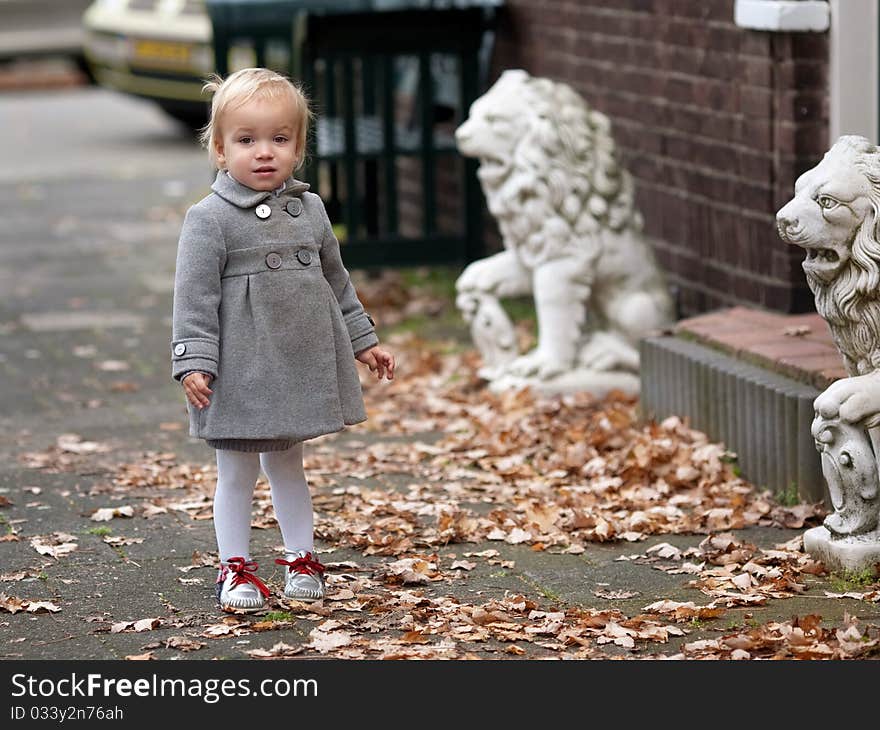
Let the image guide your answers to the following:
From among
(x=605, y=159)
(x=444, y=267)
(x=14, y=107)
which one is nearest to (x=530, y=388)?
(x=605, y=159)

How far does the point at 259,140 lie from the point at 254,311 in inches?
20.0

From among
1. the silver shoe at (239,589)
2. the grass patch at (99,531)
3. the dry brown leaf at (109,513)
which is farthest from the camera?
the dry brown leaf at (109,513)

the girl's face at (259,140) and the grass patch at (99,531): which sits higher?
the girl's face at (259,140)

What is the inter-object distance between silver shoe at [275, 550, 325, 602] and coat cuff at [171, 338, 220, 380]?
0.67 meters

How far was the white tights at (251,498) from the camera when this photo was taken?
5238 mm

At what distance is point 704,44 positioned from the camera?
8305 mm

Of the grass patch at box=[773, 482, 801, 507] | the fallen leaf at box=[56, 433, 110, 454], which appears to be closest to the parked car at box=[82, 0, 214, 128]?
the fallen leaf at box=[56, 433, 110, 454]

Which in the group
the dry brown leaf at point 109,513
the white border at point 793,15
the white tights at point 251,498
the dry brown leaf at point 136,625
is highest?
the white border at point 793,15

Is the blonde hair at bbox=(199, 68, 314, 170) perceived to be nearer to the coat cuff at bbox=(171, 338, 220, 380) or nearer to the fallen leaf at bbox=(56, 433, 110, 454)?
the coat cuff at bbox=(171, 338, 220, 380)

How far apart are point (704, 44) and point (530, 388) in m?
1.89

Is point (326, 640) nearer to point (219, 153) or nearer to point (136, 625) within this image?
point (136, 625)

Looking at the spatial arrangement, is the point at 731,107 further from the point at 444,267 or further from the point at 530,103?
the point at 444,267

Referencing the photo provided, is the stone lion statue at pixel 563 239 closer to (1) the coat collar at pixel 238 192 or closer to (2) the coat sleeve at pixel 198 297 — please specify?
(1) the coat collar at pixel 238 192

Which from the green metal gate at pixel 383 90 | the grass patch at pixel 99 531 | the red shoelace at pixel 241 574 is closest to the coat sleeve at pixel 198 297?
the red shoelace at pixel 241 574
